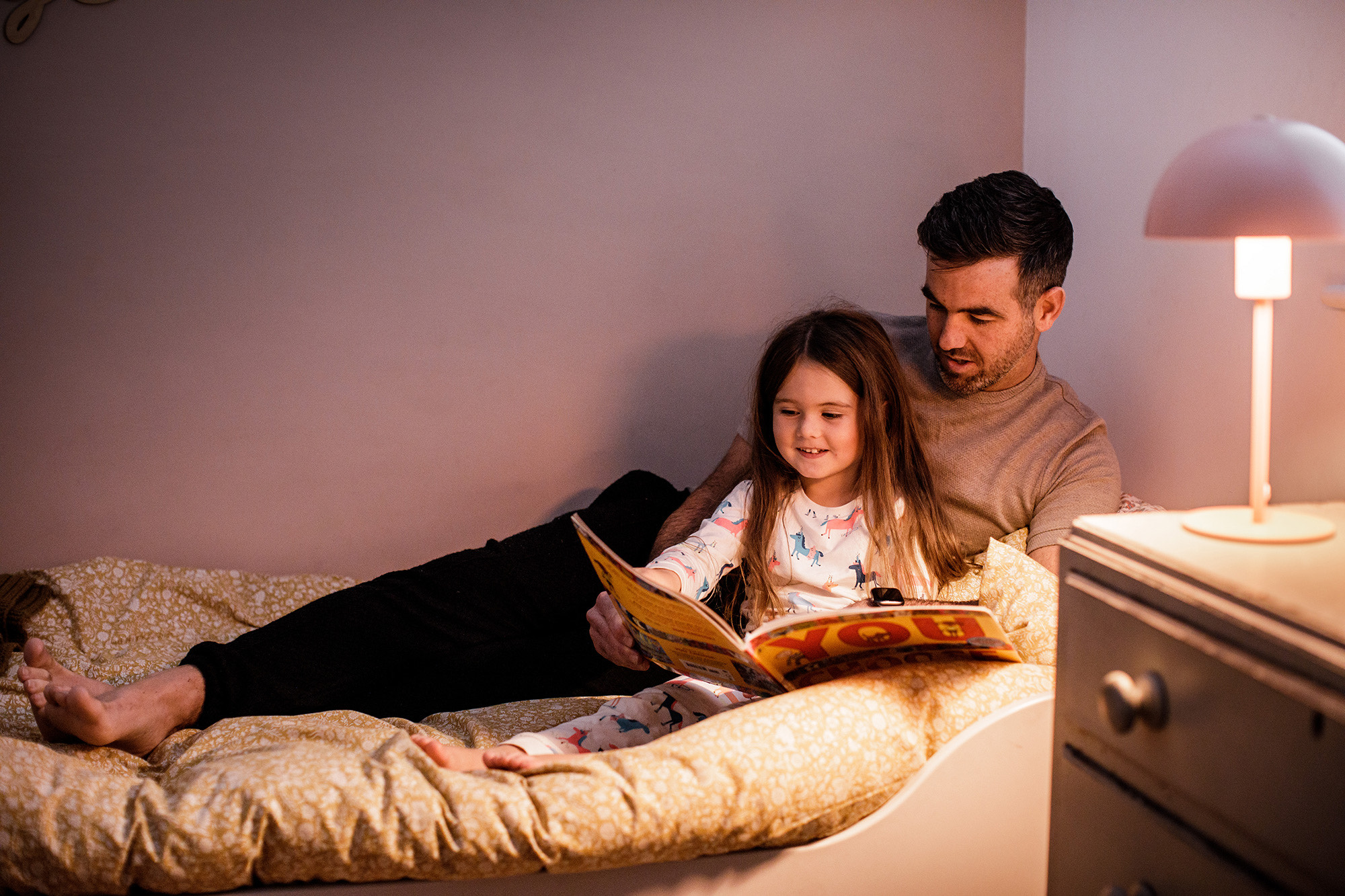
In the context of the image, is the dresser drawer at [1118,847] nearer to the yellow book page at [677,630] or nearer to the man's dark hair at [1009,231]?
the yellow book page at [677,630]

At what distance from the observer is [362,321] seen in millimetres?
1958

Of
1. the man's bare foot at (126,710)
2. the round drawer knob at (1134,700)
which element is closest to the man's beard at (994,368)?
the round drawer knob at (1134,700)

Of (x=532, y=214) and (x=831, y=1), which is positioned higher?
(x=831, y=1)

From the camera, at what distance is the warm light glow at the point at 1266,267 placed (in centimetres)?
84

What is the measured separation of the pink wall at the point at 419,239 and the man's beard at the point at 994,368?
0.64m

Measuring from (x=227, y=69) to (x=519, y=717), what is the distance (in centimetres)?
132

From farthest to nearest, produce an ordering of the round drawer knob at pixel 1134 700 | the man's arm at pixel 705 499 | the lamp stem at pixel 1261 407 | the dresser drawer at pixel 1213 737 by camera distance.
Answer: the man's arm at pixel 705 499
the lamp stem at pixel 1261 407
the round drawer knob at pixel 1134 700
the dresser drawer at pixel 1213 737

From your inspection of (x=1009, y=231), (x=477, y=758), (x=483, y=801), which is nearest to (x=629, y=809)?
(x=483, y=801)

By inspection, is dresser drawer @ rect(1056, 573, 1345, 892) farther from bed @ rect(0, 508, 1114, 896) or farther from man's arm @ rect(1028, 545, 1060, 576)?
man's arm @ rect(1028, 545, 1060, 576)

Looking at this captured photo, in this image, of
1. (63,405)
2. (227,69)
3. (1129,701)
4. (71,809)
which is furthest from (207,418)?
(1129,701)

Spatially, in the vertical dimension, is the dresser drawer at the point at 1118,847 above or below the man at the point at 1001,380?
below

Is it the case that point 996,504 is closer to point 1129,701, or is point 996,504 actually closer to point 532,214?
point 1129,701

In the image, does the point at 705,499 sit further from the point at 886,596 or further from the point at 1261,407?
the point at 1261,407

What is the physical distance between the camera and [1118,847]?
2.58 ft
